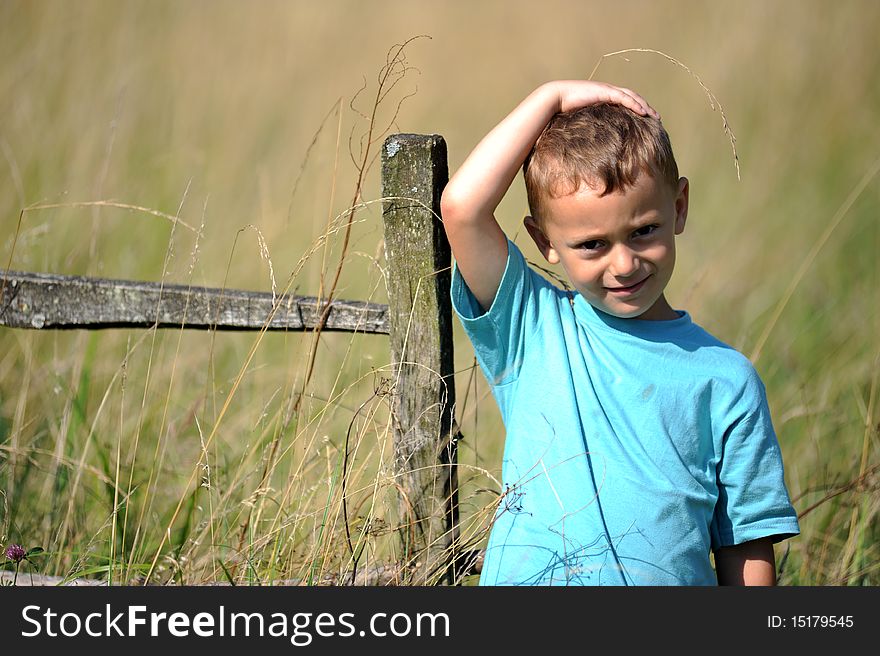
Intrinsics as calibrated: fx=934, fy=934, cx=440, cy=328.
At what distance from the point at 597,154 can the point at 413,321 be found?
0.65 metres

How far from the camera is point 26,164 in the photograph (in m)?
5.43

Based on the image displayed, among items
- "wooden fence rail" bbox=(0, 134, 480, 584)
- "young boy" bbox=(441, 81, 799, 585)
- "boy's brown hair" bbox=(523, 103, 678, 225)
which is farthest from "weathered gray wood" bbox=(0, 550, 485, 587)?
"boy's brown hair" bbox=(523, 103, 678, 225)

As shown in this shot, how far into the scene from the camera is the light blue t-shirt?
2.03 m

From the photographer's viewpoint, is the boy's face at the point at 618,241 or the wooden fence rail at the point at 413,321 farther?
the wooden fence rail at the point at 413,321

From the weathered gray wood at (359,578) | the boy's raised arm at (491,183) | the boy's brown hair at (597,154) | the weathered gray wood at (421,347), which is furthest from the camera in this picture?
the weathered gray wood at (359,578)

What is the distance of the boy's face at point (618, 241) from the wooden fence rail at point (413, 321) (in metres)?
0.35

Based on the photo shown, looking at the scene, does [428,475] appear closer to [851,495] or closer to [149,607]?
[149,607]

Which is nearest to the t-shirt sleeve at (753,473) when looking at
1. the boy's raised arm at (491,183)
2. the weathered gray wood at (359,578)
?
the boy's raised arm at (491,183)

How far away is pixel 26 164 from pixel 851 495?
15.3 ft

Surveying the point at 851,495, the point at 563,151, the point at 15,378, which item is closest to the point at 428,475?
the point at 563,151

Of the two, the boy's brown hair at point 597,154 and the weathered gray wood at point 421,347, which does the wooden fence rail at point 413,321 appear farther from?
the boy's brown hair at point 597,154

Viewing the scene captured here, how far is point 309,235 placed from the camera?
236 inches

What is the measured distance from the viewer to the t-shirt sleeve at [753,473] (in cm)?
204

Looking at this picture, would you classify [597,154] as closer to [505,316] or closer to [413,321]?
[505,316]
